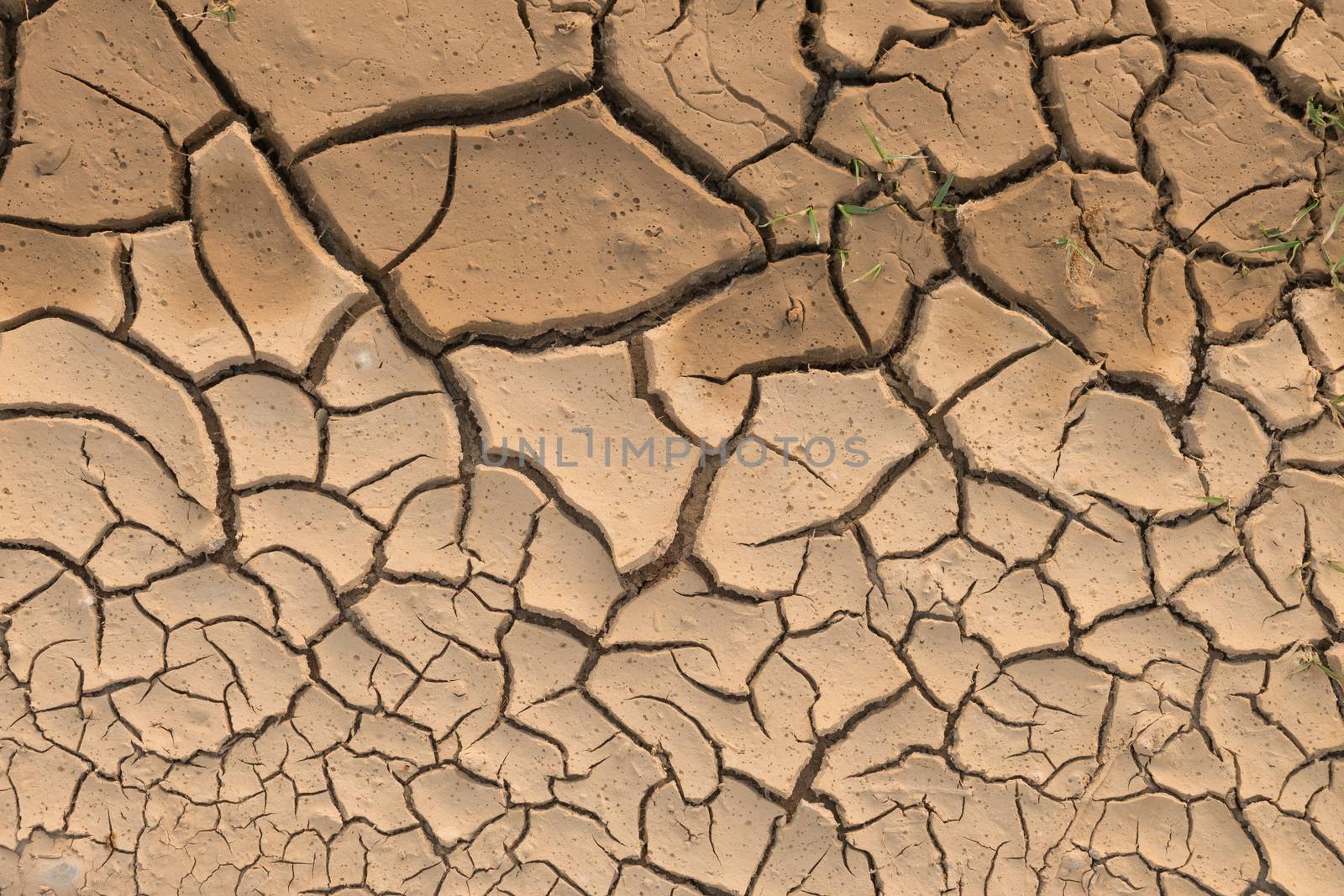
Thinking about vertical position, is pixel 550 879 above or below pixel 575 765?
below

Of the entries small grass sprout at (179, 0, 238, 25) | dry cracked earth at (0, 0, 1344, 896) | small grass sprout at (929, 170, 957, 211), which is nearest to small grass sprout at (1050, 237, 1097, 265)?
dry cracked earth at (0, 0, 1344, 896)

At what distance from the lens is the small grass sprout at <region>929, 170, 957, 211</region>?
2246 mm

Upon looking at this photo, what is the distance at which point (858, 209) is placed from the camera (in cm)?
225

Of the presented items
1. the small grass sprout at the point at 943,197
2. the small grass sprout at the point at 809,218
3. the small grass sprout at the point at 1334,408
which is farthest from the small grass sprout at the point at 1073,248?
the small grass sprout at the point at 1334,408

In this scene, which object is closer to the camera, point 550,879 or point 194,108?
point 194,108

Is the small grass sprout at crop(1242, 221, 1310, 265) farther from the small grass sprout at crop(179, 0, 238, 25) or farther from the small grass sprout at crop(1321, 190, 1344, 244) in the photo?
the small grass sprout at crop(179, 0, 238, 25)

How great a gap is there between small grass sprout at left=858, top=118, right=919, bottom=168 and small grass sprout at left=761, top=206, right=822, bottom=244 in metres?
0.22

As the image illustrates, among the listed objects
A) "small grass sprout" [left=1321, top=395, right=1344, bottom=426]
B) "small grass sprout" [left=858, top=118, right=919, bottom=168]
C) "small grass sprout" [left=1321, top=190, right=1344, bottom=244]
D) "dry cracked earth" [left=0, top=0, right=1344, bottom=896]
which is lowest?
"dry cracked earth" [left=0, top=0, right=1344, bottom=896]

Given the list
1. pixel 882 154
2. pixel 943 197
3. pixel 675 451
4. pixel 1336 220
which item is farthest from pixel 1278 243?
pixel 675 451

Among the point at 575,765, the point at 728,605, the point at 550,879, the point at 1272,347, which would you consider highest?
the point at 1272,347

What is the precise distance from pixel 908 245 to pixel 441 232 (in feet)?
4.10

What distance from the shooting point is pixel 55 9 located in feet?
7.06

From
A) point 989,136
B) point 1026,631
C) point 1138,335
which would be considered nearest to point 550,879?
point 1026,631

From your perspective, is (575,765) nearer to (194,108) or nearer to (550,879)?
(550,879)
